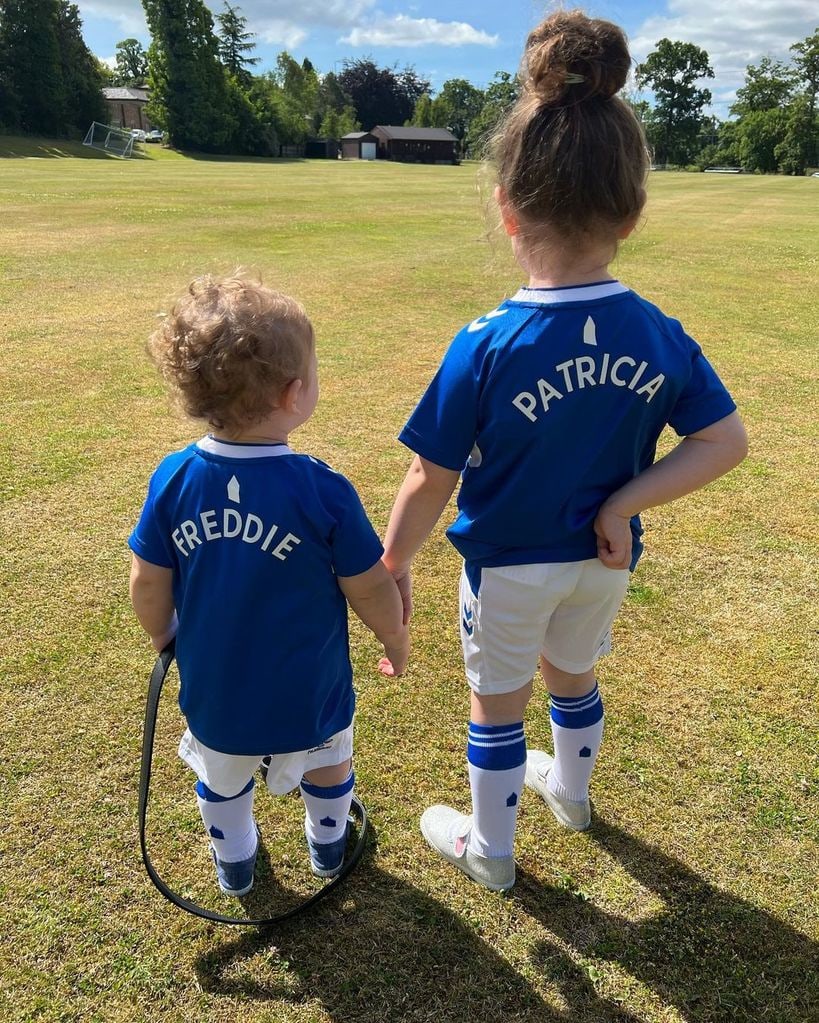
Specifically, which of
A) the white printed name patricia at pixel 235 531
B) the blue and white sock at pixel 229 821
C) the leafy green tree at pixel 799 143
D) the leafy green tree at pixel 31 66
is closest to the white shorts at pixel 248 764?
the blue and white sock at pixel 229 821

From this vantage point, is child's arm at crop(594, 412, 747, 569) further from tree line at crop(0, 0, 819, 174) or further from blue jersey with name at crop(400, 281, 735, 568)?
tree line at crop(0, 0, 819, 174)

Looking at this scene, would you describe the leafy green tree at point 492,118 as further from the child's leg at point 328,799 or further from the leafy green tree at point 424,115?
the leafy green tree at point 424,115

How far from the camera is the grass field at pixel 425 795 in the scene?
1.87 meters

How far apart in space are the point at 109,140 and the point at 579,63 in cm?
5520

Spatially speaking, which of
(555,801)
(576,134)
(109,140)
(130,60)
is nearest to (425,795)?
(555,801)

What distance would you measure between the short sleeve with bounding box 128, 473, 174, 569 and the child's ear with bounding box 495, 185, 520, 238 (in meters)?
0.93

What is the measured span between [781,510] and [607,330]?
3287 mm

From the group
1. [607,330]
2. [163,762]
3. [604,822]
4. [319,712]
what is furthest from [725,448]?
[163,762]

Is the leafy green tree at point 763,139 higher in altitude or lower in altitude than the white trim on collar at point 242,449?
higher

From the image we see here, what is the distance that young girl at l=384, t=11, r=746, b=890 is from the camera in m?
1.46

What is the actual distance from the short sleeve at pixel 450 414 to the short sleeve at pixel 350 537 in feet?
0.59

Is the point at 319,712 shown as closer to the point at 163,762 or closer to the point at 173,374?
the point at 173,374

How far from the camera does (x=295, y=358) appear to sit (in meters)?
1.53

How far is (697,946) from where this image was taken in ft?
6.44
